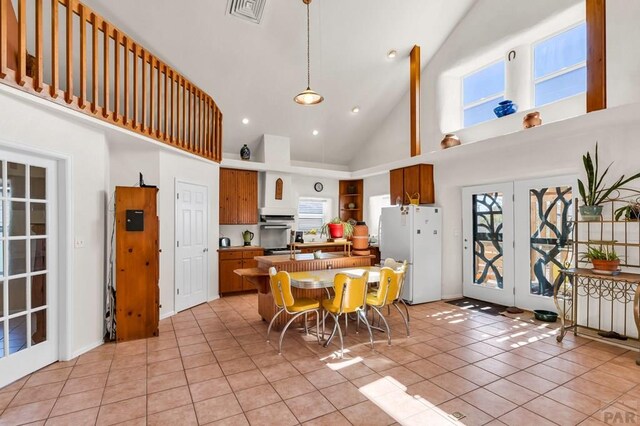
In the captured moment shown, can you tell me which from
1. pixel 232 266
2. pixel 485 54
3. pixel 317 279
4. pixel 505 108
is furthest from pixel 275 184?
pixel 485 54

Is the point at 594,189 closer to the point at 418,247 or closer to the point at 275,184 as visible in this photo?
the point at 418,247

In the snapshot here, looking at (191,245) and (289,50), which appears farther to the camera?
(289,50)

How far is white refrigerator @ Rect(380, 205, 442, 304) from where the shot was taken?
543 cm

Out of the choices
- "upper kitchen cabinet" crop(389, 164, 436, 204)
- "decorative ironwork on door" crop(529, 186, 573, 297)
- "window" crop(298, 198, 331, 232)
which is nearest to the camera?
"decorative ironwork on door" crop(529, 186, 573, 297)

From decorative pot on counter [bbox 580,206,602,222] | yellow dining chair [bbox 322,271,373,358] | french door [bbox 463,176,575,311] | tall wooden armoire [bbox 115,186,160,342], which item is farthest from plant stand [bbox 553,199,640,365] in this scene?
tall wooden armoire [bbox 115,186,160,342]

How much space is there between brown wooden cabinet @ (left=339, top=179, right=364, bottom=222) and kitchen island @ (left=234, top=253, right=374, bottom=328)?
3.51m

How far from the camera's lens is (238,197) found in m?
6.59

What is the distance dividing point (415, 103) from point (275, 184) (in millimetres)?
3278

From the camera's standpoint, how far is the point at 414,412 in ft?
7.75

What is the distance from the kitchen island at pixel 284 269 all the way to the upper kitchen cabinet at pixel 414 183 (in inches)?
80.4

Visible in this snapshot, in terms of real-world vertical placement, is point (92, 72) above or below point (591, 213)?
above

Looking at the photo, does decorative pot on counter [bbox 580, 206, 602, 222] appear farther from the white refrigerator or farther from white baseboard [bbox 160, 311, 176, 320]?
white baseboard [bbox 160, 311, 176, 320]

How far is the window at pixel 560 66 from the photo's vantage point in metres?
4.32

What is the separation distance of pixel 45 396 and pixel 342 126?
652 cm
